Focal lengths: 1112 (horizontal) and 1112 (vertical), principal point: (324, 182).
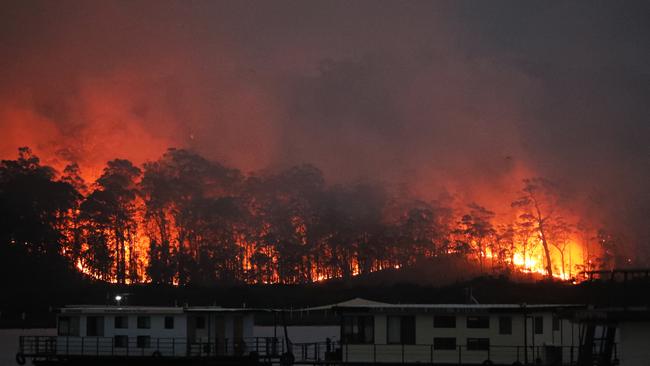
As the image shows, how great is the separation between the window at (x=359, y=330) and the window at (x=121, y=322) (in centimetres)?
1698

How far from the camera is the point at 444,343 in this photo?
219 feet

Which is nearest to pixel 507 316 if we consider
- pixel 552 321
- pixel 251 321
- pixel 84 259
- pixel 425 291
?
pixel 552 321

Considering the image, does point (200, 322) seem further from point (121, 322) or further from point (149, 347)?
point (121, 322)

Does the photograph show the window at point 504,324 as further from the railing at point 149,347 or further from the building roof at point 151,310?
the building roof at point 151,310

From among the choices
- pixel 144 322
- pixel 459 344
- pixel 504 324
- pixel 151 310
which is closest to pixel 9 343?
pixel 144 322

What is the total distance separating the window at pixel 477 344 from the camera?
66562 mm

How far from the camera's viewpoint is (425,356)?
217ft

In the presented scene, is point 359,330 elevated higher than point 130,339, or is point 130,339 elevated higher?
point 359,330

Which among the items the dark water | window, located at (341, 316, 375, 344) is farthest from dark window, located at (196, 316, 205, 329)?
the dark water

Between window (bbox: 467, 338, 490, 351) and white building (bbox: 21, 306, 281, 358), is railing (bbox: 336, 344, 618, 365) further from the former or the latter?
white building (bbox: 21, 306, 281, 358)

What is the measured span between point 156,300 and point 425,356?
11089 centimetres

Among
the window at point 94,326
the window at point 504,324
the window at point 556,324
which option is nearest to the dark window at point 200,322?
the window at point 94,326

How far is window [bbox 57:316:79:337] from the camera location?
76.9 m

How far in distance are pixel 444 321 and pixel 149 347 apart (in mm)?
20671
